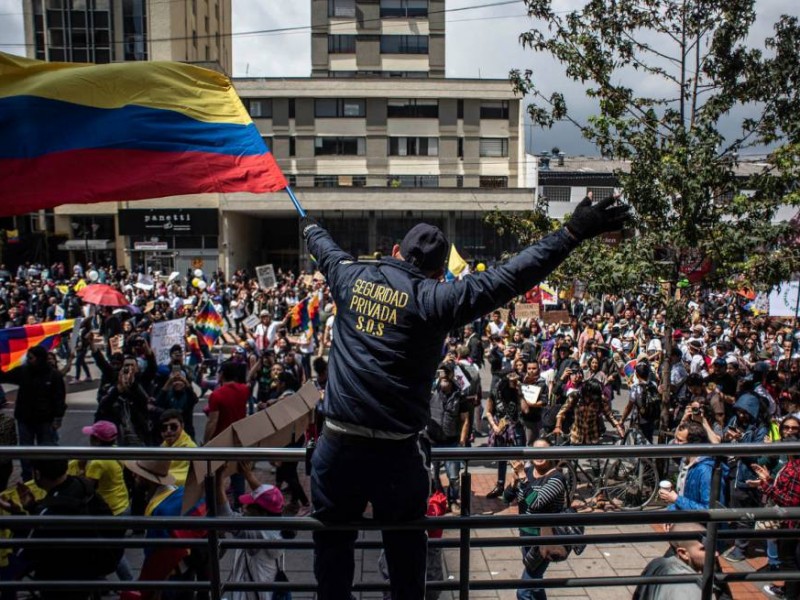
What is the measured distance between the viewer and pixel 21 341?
9.73 m

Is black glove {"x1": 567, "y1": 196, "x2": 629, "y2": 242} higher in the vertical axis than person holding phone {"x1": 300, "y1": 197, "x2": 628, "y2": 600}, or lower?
higher

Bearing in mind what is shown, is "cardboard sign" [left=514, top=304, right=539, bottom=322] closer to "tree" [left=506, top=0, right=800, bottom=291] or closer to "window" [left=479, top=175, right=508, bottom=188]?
"tree" [left=506, top=0, right=800, bottom=291]

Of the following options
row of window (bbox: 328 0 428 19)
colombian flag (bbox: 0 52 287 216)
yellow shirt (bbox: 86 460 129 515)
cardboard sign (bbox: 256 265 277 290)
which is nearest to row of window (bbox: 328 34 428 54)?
row of window (bbox: 328 0 428 19)

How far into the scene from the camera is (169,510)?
5.13 m

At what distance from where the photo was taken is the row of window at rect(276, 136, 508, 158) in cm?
4666

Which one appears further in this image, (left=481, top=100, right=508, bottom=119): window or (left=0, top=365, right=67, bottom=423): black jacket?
(left=481, top=100, right=508, bottom=119): window

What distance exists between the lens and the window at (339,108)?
46.2 meters

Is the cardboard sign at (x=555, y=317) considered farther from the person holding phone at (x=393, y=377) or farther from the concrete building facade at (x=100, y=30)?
the concrete building facade at (x=100, y=30)

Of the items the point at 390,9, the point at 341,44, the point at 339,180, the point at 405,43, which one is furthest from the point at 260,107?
the point at 390,9

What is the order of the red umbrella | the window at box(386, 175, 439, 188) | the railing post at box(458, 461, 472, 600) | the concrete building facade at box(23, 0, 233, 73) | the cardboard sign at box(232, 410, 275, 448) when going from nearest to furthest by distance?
the railing post at box(458, 461, 472, 600) < the cardboard sign at box(232, 410, 275, 448) < the red umbrella < the concrete building facade at box(23, 0, 233, 73) < the window at box(386, 175, 439, 188)

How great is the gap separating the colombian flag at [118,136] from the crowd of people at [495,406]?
192 cm

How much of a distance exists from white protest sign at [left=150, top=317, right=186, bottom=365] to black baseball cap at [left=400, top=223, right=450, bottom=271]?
10.5m

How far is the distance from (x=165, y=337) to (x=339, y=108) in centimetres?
3622

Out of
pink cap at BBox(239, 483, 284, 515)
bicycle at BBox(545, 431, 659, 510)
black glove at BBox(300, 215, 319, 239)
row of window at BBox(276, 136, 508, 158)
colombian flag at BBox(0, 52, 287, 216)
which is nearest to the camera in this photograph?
black glove at BBox(300, 215, 319, 239)
